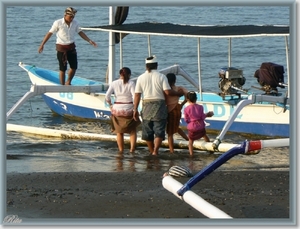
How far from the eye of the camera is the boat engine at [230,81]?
14.2m

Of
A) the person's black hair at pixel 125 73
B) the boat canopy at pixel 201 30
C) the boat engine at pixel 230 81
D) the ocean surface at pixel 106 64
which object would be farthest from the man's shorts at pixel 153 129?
the boat engine at pixel 230 81

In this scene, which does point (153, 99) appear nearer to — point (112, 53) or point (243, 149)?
point (112, 53)

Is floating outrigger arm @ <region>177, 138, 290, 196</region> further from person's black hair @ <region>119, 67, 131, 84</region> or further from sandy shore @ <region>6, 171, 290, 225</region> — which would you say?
person's black hair @ <region>119, 67, 131, 84</region>

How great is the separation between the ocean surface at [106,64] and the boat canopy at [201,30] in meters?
0.62

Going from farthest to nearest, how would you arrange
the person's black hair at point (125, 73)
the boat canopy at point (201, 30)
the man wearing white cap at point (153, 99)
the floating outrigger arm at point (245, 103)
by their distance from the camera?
1. the boat canopy at point (201, 30)
2. the floating outrigger arm at point (245, 103)
3. the person's black hair at point (125, 73)
4. the man wearing white cap at point (153, 99)

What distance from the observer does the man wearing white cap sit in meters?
11.4

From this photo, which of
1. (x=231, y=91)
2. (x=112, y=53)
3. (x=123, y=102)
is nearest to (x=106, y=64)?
(x=112, y=53)

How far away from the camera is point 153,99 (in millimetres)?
11445

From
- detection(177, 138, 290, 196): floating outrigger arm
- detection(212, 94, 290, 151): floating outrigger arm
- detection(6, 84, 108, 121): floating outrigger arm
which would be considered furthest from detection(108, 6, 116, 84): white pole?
detection(177, 138, 290, 196): floating outrigger arm

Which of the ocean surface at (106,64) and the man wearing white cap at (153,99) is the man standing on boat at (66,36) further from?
the man wearing white cap at (153,99)

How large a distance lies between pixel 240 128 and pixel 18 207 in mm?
7081

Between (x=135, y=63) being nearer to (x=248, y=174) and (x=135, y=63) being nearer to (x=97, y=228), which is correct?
(x=248, y=174)

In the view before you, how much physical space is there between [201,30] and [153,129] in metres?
3.01

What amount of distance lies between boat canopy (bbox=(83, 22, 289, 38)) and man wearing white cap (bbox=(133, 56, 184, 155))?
1915mm
